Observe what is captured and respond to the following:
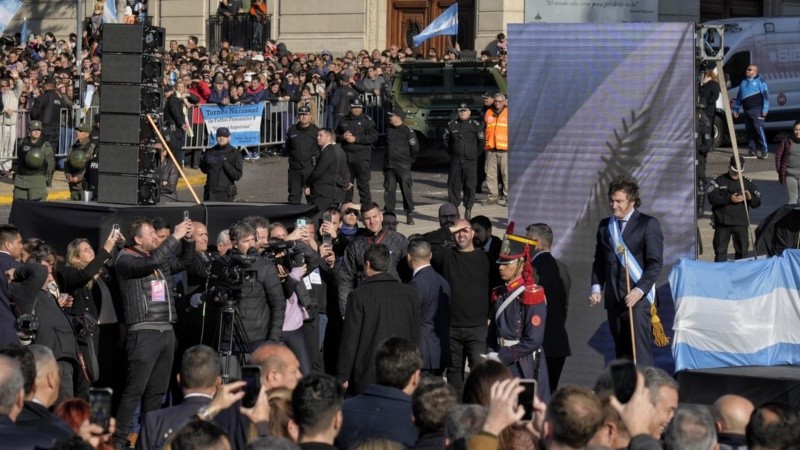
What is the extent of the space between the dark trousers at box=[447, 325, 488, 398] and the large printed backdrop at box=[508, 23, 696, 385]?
1023 mm

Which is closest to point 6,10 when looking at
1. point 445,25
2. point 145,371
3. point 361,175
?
point 361,175

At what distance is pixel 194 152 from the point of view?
90.1ft

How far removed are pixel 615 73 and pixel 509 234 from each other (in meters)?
2.02

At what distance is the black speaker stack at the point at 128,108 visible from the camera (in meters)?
13.7

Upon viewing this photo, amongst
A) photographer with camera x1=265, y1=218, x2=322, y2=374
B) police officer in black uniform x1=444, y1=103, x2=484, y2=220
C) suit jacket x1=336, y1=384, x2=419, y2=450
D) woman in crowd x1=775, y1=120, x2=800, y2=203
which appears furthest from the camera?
police officer in black uniform x1=444, y1=103, x2=484, y2=220

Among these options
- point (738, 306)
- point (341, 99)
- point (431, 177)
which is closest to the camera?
point (738, 306)

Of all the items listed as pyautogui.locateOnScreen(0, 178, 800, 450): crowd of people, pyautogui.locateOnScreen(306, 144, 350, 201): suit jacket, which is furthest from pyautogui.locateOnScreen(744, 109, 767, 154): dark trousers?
pyautogui.locateOnScreen(0, 178, 800, 450): crowd of people

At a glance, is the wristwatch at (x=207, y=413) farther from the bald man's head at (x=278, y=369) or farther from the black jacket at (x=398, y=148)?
the black jacket at (x=398, y=148)

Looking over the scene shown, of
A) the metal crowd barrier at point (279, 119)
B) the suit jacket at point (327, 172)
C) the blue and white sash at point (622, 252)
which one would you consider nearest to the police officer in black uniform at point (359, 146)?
the suit jacket at point (327, 172)

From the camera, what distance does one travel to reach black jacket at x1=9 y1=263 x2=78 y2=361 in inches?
410

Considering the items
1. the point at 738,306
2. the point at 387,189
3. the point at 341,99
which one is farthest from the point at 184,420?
the point at 341,99

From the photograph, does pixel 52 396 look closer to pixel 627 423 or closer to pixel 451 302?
pixel 627 423

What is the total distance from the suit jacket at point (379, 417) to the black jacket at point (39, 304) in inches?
148

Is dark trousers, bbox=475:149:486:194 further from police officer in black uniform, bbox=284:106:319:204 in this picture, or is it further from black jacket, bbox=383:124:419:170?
police officer in black uniform, bbox=284:106:319:204
